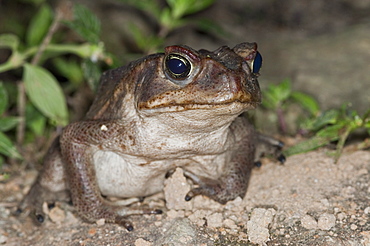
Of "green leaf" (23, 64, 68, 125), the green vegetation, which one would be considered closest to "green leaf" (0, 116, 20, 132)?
the green vegetation

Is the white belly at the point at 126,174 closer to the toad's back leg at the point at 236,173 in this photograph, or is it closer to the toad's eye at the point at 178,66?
the toad's back leg at the point at 236,173

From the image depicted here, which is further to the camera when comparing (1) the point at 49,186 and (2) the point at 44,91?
(2) the point at 44,91

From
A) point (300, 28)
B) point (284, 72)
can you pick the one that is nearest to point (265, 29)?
point (300, 28)

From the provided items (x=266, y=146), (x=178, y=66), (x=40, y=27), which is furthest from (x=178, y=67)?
(x=40, y=27)

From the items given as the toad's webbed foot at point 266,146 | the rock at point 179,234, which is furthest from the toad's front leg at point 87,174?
the toad's webbed foot at point 266,146

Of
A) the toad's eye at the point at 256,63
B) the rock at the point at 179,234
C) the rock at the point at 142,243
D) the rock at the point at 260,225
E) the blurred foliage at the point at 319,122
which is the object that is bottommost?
the rock at the point at 142,243

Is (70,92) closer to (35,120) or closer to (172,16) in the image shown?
(35,120)
